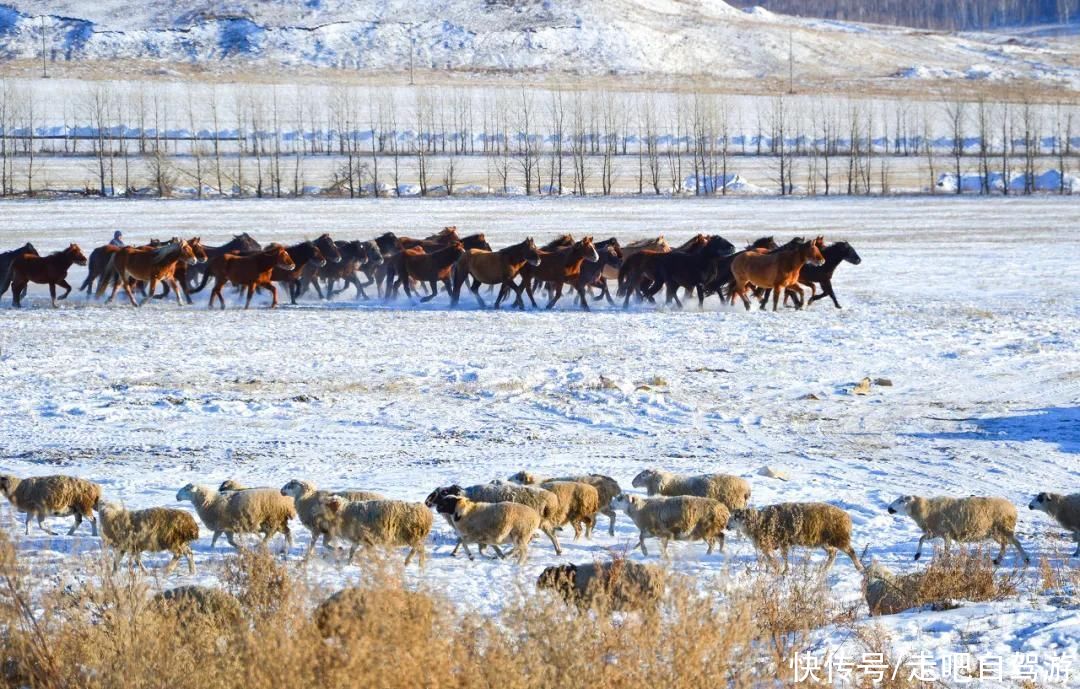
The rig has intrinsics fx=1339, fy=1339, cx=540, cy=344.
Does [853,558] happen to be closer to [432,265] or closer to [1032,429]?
[1032,429]

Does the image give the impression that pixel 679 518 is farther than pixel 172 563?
Yes

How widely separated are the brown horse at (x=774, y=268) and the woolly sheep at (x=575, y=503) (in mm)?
A: 14968

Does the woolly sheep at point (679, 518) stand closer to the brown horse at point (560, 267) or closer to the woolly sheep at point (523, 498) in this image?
the woolly sheep at point (523, 498)

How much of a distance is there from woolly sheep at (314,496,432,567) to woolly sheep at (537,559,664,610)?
1.42 metres

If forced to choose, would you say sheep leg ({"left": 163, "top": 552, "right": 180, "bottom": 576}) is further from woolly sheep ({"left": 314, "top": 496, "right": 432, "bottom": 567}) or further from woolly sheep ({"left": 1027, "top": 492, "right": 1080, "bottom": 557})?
woolly sheep ({"left": 1027, "top": 492, "right": 1080, "bottom": 557})

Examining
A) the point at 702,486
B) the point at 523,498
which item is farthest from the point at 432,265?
the point at 523,498

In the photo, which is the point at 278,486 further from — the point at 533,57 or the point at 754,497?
the point at 533,57

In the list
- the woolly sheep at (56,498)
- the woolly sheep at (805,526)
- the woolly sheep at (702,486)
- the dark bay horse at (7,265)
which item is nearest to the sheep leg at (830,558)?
the woolly sheep at (805,526)

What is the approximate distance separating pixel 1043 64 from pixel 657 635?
14508 cm

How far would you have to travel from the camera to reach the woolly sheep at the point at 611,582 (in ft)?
23.9

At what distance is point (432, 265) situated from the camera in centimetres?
2714

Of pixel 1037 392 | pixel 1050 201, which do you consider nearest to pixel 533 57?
pixel 1050 201

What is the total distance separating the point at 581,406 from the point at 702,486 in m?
5.00

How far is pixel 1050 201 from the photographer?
5575cm
